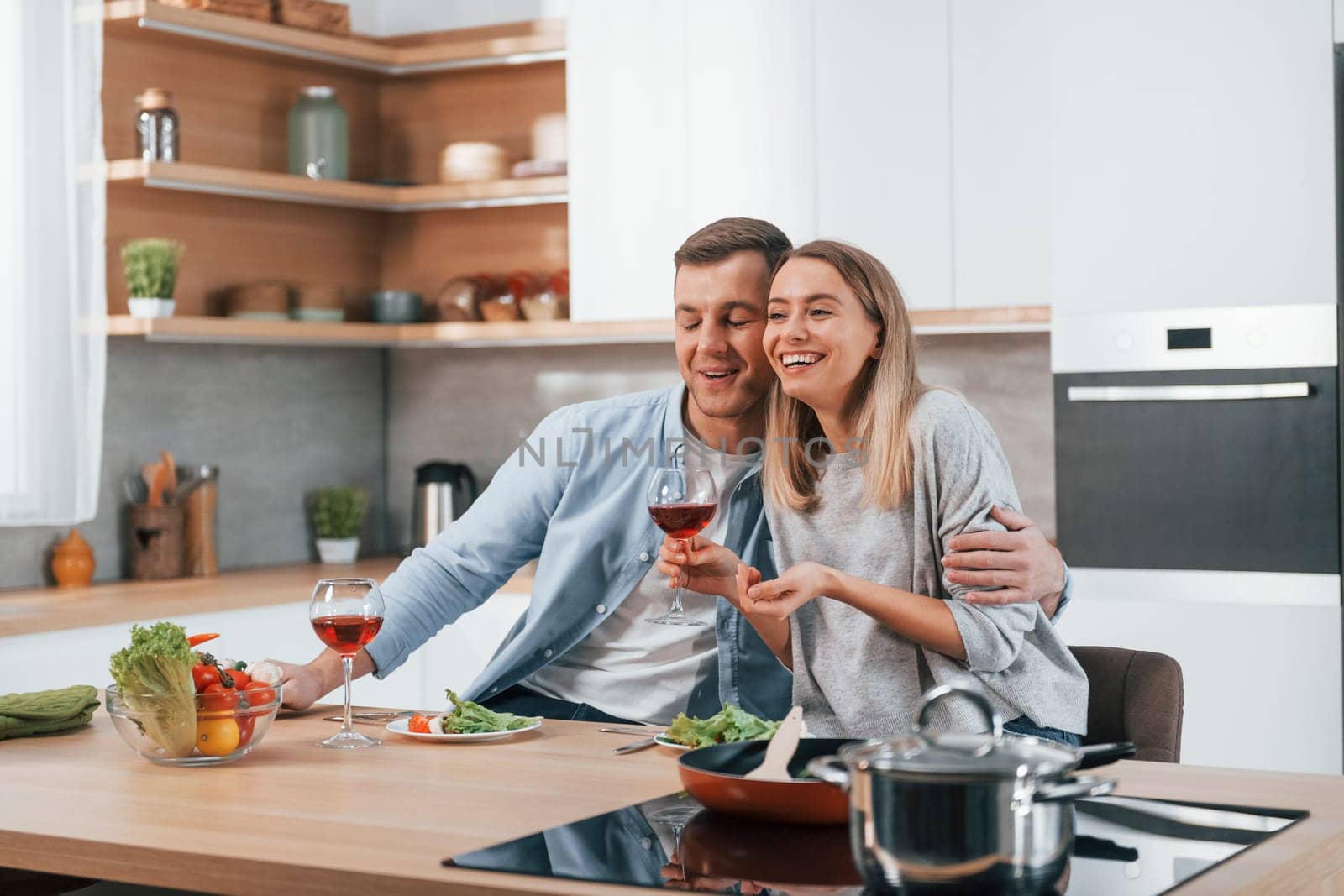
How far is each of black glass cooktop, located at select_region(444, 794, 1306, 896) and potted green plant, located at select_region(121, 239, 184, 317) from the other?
2.82m

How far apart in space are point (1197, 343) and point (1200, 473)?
0.28 meters

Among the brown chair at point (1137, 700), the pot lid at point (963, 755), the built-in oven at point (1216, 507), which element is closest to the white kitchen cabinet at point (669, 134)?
the built-in oven at point (1216, 507)

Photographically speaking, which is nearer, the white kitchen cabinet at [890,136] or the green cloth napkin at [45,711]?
the green cloth napkin at [45,711]

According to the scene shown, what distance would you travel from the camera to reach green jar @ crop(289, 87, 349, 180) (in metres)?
4.55

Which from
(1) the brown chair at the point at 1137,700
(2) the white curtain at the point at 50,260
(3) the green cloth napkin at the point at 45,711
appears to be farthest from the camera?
(2) the white curtain at the point at 50,260

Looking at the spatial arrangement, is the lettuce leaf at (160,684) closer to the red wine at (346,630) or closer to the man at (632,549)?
the red wine at (346,630)

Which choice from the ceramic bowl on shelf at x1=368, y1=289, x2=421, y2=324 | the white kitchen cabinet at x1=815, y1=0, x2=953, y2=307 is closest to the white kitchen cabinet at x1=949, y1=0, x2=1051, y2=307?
the white kitchen cabinet at x1=815, y1=0, x2=953, y2=307

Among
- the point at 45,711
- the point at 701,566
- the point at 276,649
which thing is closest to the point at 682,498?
the point at 701,566

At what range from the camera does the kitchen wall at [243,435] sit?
4289 mm

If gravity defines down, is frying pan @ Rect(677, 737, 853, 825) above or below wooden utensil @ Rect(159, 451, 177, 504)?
below

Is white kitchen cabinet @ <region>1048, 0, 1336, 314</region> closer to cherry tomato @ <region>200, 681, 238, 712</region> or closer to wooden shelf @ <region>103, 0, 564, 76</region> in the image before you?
wooden shelf @ <region>103, 0, 564, 76</region>

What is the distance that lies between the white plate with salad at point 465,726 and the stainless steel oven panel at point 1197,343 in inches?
80.0

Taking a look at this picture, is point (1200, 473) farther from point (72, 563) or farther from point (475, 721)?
point (72, 563)

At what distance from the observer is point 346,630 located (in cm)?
193
